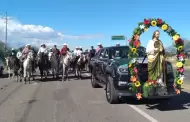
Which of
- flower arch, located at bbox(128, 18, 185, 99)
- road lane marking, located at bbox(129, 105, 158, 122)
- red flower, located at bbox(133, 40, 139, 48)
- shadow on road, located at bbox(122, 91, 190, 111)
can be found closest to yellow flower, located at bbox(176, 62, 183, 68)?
flower arch, located at bbox(128, 18, 185, 99)

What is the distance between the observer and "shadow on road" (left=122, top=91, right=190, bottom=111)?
10.4 meters

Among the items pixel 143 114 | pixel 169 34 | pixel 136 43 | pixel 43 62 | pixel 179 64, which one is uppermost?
pixel 169 34

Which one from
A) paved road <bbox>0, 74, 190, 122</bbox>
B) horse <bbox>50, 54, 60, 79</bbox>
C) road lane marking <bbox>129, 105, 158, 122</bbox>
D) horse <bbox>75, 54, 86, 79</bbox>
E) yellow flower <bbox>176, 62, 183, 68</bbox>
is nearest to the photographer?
road lane marking <bbox>129, 105, 158, 122</bbox>

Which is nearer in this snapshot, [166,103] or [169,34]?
[169,34]

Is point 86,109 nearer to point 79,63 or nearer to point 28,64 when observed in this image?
point 28,64

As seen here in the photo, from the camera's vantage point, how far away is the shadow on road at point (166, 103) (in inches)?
409

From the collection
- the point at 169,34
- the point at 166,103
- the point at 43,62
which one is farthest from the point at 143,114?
the point at 43,62

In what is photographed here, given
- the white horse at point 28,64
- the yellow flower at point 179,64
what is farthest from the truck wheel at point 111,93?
the white horse at point 28,64

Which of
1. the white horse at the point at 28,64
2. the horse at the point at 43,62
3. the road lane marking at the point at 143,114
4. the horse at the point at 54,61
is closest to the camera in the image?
the road lane marking at the point at 143,114

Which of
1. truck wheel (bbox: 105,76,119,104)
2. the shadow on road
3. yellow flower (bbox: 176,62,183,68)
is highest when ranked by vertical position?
yellow flower (bbox: 176,62,183,68)

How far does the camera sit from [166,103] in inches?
440

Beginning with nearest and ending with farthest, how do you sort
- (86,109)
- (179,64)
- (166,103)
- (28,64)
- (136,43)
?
(86,109) < (136,43) < (179,64) < (166,103) < (28,64)

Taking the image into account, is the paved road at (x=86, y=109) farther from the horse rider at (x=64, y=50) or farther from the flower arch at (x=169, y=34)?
the horse rider at (x=64, y=50)

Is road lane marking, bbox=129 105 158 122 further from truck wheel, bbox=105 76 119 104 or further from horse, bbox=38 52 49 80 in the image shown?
horse, bbox=38 52 49 80
